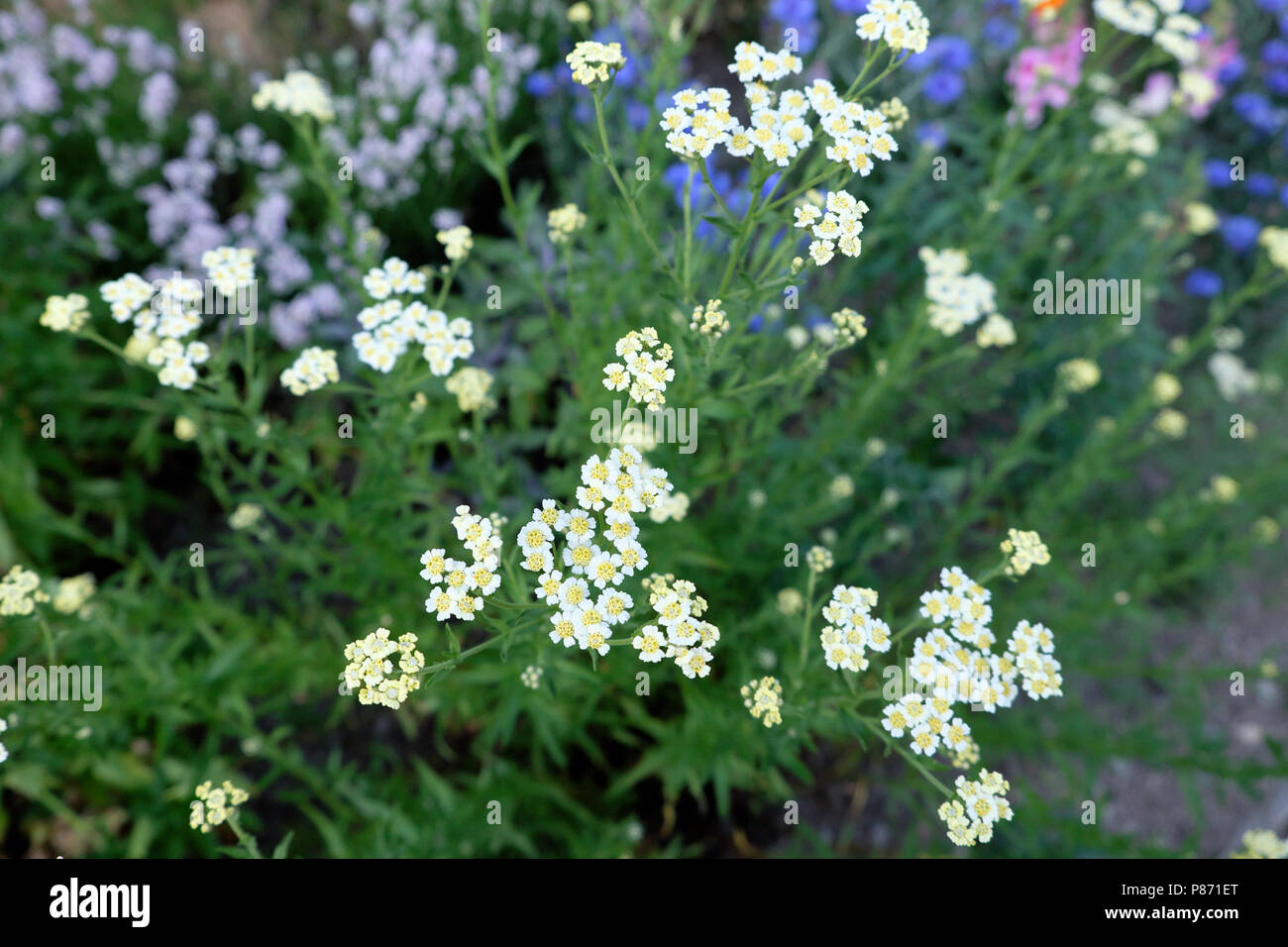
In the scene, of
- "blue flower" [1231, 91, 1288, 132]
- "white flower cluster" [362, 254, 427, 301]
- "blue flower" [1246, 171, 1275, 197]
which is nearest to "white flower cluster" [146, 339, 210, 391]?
"white flower cluster" [362, 254, 427, 301]

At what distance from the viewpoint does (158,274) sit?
14.7 ft

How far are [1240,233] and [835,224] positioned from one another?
200 inches

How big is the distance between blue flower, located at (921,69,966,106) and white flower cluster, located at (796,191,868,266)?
356cm

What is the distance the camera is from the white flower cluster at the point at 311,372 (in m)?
2.61

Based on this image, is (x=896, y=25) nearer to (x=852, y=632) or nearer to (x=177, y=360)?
(x=852, y=632)

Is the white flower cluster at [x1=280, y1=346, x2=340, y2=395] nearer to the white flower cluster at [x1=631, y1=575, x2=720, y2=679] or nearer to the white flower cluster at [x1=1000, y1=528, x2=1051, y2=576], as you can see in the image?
the white flower cluster at [x1=631, y1=575, x2=720, y2=679]

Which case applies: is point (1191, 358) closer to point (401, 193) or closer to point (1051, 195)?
point (1051, 195)

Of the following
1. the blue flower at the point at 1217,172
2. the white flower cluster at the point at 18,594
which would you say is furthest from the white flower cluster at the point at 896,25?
the blue flower at the point at 1217,172

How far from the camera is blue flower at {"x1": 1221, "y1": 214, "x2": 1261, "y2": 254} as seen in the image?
557cm

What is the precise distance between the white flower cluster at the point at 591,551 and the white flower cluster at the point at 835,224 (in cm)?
73

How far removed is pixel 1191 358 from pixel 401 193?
5.37 metres

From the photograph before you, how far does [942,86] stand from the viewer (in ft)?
16.7

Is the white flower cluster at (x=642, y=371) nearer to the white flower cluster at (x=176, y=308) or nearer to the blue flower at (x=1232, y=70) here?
the white flower cluster at (x=176, y=308)

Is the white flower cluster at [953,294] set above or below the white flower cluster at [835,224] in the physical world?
above
